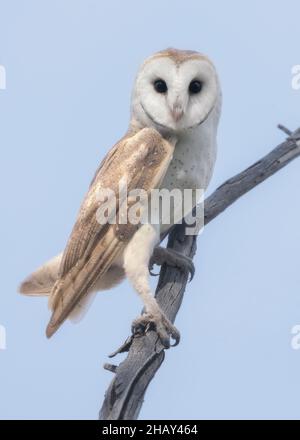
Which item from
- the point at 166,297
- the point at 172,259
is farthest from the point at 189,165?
the point at 166,297

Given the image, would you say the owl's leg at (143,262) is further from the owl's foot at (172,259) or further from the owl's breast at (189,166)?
the owl's breast at (189,166)

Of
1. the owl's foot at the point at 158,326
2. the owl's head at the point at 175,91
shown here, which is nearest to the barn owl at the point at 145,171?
the owl's head at the point at 175,91

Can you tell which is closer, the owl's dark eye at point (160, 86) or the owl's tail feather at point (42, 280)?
the owl's dark eye at point (160, 86)

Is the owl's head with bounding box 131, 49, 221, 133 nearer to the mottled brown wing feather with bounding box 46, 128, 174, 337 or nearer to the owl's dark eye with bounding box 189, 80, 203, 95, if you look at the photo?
the owl's dark eye with bounding box 189, 80, 203, 95

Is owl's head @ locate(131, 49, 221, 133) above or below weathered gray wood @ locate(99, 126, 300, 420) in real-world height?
above

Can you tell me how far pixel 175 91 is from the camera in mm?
7238

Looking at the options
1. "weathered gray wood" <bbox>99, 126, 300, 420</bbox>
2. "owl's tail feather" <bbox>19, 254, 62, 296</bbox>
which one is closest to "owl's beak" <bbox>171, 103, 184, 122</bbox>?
"weathered gray wood" <bbox>99, 126, 300, 420</bbox>

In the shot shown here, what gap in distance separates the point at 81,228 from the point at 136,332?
1187 mm

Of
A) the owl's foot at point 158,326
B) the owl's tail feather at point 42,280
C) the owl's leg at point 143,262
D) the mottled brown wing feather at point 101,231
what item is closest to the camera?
the owl's foot at point 158,326

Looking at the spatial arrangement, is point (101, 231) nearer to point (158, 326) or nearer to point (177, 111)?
point (177, 111)

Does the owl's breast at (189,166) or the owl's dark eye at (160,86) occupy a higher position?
the owl's dark eye at (160,86)

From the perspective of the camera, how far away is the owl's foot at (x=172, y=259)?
7.16 meters

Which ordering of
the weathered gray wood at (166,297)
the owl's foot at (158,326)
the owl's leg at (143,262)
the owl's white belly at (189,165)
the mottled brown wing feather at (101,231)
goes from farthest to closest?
1. the owl's white belly at (189,165)
2. the mottled brown wing feather at (101,231)
3. the owl's leg at (143,262)
4. the owl's foot at (158,326)
5. the weathered gray wood at (166,297)

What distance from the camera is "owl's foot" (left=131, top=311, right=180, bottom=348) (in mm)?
6324
